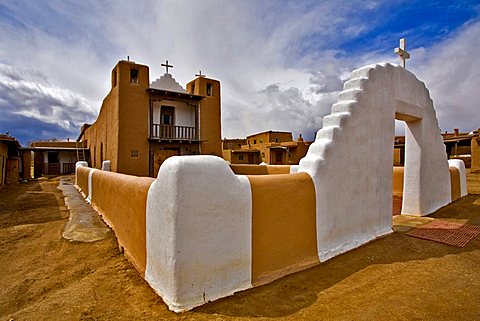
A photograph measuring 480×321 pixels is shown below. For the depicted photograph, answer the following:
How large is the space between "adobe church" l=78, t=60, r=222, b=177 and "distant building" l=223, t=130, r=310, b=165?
38.7 ft

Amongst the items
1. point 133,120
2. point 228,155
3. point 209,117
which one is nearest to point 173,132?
point 133,120

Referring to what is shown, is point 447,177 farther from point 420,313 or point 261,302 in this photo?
point 261,302

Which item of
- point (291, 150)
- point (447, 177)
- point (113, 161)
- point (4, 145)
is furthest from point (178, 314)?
point (291, 150)

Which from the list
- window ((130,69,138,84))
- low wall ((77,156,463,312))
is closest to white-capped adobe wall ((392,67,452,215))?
low wall ((77,156,463,312))

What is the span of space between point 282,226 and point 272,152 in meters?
26.2

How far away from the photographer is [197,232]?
3020mm

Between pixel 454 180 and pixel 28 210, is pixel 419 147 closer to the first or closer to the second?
pixel 454 180

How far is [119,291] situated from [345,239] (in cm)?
382

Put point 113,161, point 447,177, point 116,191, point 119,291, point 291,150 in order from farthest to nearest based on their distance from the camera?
1. point 291,150
2. point 113,161
3. point 447,177
4. point 116,191
5. point 119,291

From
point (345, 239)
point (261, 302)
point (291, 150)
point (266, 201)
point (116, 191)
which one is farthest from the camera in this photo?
point (291, 150)

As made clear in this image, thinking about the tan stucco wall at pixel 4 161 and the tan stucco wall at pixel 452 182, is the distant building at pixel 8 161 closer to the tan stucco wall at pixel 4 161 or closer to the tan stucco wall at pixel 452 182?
the tan stucco wall at pixel 4 161

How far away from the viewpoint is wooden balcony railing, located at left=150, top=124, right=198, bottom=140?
52.7ft

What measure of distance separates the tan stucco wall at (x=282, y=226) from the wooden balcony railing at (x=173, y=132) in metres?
13.2

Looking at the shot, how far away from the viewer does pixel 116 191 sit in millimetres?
5613
